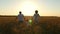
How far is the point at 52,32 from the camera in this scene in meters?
17.6

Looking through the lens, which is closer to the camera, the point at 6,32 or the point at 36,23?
the point at 6,32

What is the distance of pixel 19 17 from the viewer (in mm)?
23500

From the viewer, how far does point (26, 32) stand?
17594mm

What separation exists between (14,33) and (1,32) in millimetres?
1006

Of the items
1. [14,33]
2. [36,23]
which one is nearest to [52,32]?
[14,33]

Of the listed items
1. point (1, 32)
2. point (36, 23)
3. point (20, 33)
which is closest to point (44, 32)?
point (20, 33)

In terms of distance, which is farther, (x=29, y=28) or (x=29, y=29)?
(x=29, y=28)

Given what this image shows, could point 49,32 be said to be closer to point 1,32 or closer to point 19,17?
point 1,32

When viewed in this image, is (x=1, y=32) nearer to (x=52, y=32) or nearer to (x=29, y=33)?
(x=29, y=33)

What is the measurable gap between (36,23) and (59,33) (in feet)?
22.2

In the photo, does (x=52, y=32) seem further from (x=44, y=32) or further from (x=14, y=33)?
(x=14, y=33)

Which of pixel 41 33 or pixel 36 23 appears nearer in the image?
pixel 41 33

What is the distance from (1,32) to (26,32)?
5.98 ft

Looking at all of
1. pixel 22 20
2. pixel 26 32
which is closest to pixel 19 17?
pixel 22 20
